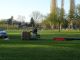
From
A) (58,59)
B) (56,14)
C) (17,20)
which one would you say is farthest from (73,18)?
(58,59)

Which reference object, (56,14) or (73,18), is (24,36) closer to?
(73,18)

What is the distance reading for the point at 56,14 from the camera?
401 ft

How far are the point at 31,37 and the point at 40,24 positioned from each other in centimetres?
12234

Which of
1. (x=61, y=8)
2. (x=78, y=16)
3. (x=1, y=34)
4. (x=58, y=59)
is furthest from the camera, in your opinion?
(x=61, y=8)

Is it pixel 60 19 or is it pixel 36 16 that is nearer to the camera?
pixel 60 19

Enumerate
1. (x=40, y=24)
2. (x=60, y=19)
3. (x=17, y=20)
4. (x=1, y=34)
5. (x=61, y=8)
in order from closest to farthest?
1. (x=1, y=34)
2. (x=60, y=19)
3. (x=61, y=8)
4. (x=40, y=24)
5. (x=17, y=20)

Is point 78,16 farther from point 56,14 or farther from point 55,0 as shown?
point 55,0

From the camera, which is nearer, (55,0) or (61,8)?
(61,8)

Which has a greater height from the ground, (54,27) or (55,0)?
(55,0)

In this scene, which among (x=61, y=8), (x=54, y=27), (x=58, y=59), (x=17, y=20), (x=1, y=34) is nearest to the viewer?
(x=58, y=59)

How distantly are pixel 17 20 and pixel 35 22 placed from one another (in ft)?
77.0

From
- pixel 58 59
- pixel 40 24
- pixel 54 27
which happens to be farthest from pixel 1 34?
pixel 40 24

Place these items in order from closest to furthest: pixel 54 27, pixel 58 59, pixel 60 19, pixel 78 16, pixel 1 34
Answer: pixel 58 59 → pixel 1 34 → pixel 78 16 → pixel 60 19 → pixel 54 27

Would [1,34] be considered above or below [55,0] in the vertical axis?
below
